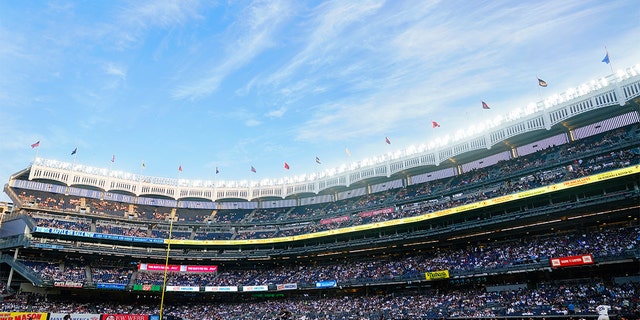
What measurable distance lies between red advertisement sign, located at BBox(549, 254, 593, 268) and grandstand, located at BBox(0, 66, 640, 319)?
0.13 metres

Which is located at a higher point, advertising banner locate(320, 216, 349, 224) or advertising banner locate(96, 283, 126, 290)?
advertising banner locate(320, 216, 349, 224)

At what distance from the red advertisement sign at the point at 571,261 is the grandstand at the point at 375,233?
0.13m

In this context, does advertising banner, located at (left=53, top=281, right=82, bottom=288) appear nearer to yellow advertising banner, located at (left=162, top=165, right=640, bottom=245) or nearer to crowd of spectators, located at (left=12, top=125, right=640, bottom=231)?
crowd of spectators, located at (left=12, top=125, right=640, bottom=231)

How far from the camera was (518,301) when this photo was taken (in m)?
42.9

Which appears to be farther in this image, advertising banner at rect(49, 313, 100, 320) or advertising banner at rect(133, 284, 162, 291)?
advertising banner at rect(133, 284, 162, 291)

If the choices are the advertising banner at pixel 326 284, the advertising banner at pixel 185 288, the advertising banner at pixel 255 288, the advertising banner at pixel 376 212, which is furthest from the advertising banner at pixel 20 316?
the advertising banner at pixel 376 212

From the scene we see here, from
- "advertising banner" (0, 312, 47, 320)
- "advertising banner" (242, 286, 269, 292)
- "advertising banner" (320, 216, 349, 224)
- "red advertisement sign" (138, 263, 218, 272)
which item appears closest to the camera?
"advertising banner" (0, 312, 47, 320)

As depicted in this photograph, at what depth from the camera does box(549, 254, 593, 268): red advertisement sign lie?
40125 millimetres

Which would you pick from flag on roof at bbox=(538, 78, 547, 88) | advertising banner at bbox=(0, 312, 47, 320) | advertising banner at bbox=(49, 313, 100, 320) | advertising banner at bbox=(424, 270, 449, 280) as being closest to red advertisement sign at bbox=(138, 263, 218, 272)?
advertising banner at bbox=(49, 313, 100, 320)

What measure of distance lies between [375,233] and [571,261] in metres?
28.6

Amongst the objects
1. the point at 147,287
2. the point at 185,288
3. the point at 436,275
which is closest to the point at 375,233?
the point at 436,275

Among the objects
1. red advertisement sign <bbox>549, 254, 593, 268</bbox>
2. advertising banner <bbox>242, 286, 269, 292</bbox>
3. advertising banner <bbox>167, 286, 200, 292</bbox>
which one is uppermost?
red advertisement sign <bbox>549, 254, 593, 268</bbox>

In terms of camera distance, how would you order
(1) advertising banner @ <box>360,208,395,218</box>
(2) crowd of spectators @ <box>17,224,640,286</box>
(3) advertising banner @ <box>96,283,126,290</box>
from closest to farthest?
(2) crowd of spectators @ <box>17,224,640,286</box> < (3) advertising banner @ <box>96,283,126,290</box> < (1) advertising banner @ <box>360,208,395,218</box>

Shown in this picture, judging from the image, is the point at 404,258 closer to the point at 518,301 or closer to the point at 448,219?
the point at 448,219
